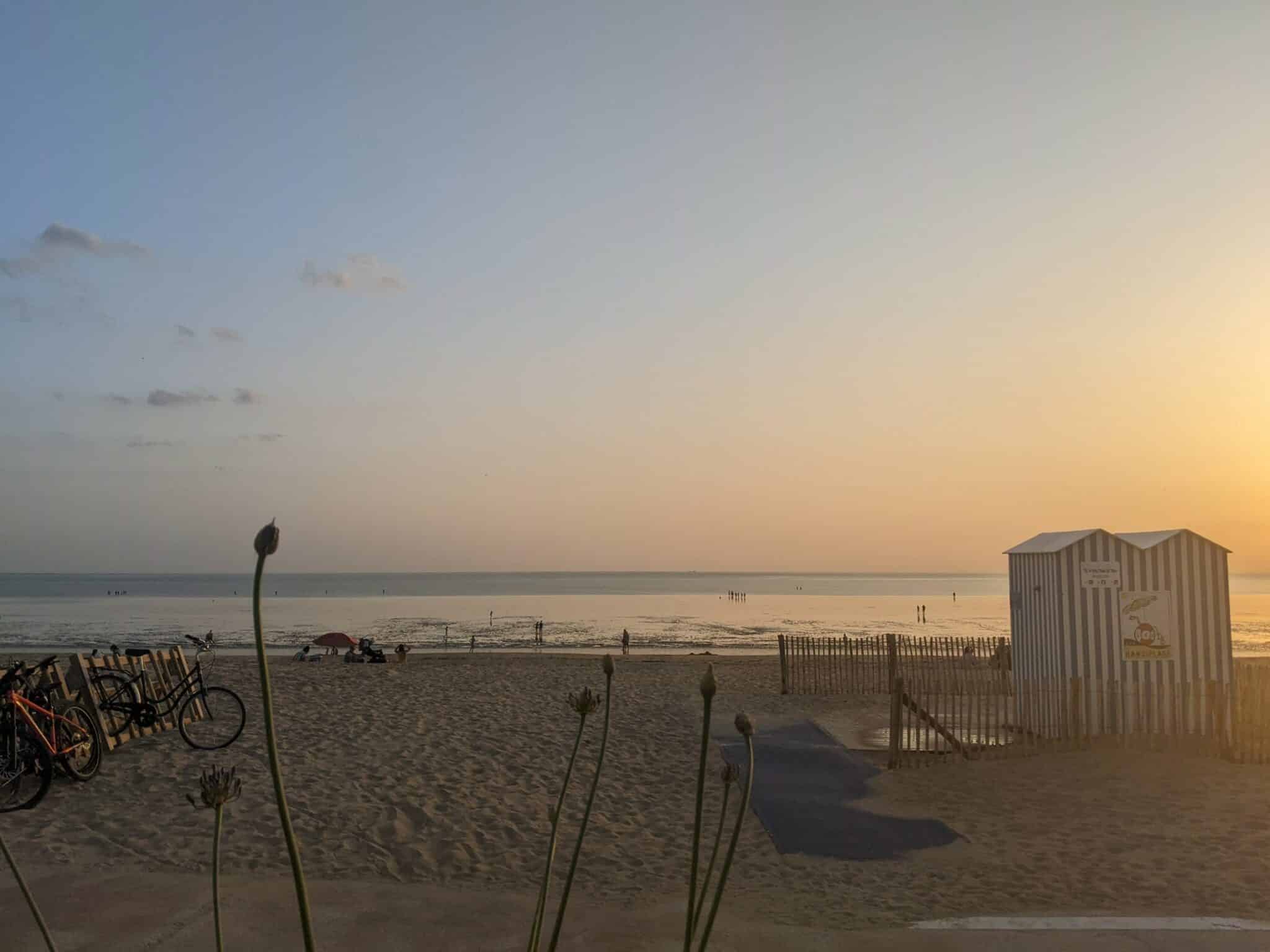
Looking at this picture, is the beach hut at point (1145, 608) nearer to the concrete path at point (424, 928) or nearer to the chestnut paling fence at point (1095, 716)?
the chestnut paling fence at point (1095, 716)

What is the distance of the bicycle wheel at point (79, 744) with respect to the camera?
354 inches

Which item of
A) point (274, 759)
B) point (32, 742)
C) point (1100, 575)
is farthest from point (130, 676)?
point (1100, 575)

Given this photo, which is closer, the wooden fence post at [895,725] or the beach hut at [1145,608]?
the wooden fence post at [895,725]

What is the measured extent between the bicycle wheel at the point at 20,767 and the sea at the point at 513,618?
25.9 metres

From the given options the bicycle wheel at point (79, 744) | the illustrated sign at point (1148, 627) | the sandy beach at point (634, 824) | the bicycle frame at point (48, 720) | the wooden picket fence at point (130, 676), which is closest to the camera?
the sandy beach at point (634, 824)

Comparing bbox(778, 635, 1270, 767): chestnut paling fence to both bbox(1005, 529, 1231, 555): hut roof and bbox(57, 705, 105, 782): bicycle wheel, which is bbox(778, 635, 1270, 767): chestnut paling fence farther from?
bbox(57, 705, 105, 782): bicycle wheel

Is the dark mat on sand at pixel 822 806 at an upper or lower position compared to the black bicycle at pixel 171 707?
lower

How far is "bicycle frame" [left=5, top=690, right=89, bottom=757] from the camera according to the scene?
817 cm

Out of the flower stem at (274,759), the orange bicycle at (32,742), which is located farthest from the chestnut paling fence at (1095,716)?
the flower stem at (274,759)

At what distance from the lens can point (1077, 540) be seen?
1202cm

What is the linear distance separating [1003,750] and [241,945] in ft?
28.6

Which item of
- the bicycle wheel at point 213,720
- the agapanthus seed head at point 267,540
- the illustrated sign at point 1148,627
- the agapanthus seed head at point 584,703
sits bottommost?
the bicycle wheel at point 213,720

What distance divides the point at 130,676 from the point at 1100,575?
11264 millimetres

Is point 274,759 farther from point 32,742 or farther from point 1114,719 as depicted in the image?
point 1114,719
